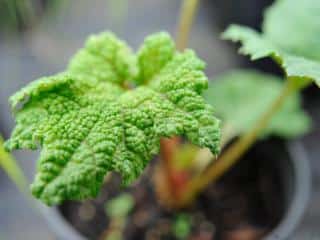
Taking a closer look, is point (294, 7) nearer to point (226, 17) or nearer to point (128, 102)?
point (128, 102)

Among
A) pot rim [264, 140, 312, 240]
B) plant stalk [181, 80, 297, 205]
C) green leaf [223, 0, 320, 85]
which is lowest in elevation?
pot rim [264, 140, 312, 240]

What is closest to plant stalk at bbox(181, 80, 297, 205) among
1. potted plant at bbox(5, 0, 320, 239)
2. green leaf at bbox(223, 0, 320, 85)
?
potted plant at bbox(5, 0, 320, 239)

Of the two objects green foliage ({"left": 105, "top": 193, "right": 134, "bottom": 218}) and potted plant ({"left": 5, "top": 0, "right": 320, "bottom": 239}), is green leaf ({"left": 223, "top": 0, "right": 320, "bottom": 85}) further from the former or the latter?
green foliage ({"left": 105, "top": 193, "right": 134, "bottom": 218})

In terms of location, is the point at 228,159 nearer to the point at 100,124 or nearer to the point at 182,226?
the point at 182,226

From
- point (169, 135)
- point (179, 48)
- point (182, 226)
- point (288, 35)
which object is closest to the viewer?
point (169, 135)

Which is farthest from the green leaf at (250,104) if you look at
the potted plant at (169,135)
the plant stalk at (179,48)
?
the plant stalk at (179,48)

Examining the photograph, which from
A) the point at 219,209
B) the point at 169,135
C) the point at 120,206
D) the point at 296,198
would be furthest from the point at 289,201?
the point at 169,135
